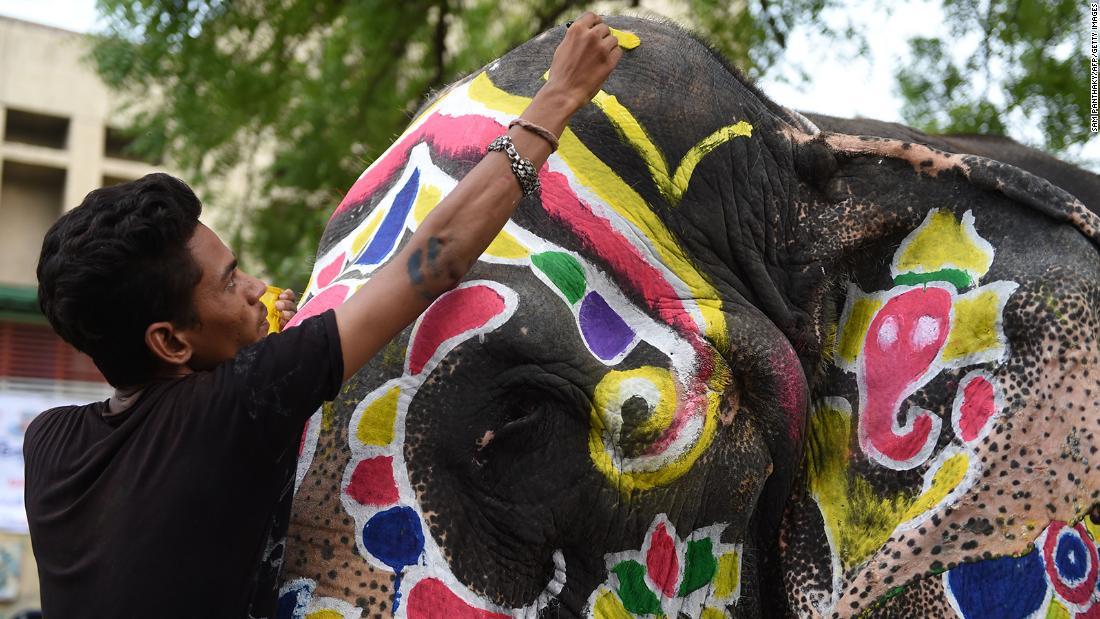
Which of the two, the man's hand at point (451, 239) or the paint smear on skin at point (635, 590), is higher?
the man's hand at point (451, 239)

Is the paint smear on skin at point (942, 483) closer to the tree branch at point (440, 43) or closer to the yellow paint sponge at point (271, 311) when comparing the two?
the yellow paint sponge at point (271, 311)

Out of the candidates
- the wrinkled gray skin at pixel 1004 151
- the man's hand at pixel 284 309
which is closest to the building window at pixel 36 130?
the wrinkled gray skin at pixel 1004 151

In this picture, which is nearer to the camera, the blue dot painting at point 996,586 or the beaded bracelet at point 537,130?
the beaded bracelet at point 537,130

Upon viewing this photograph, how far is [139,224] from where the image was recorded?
1.94 metres

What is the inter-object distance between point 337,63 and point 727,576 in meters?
7.06

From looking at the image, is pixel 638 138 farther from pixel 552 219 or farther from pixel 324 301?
pixel 324 301

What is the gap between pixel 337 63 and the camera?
28.8ft

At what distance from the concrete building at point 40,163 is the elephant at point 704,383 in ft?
48.1

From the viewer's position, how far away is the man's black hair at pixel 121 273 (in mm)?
1922

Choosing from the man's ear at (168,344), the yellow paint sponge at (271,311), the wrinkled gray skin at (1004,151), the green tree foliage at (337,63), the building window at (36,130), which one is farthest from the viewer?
the building window at (36,130)

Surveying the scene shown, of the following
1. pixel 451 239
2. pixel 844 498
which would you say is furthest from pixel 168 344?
pixel 844 498

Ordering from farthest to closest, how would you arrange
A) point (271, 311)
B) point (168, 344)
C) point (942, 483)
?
point (271, 311)
point (942, 483)
point (168, 344)

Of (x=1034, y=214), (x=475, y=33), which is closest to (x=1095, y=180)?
(x=1034, y=214)

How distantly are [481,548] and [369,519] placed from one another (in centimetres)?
20
